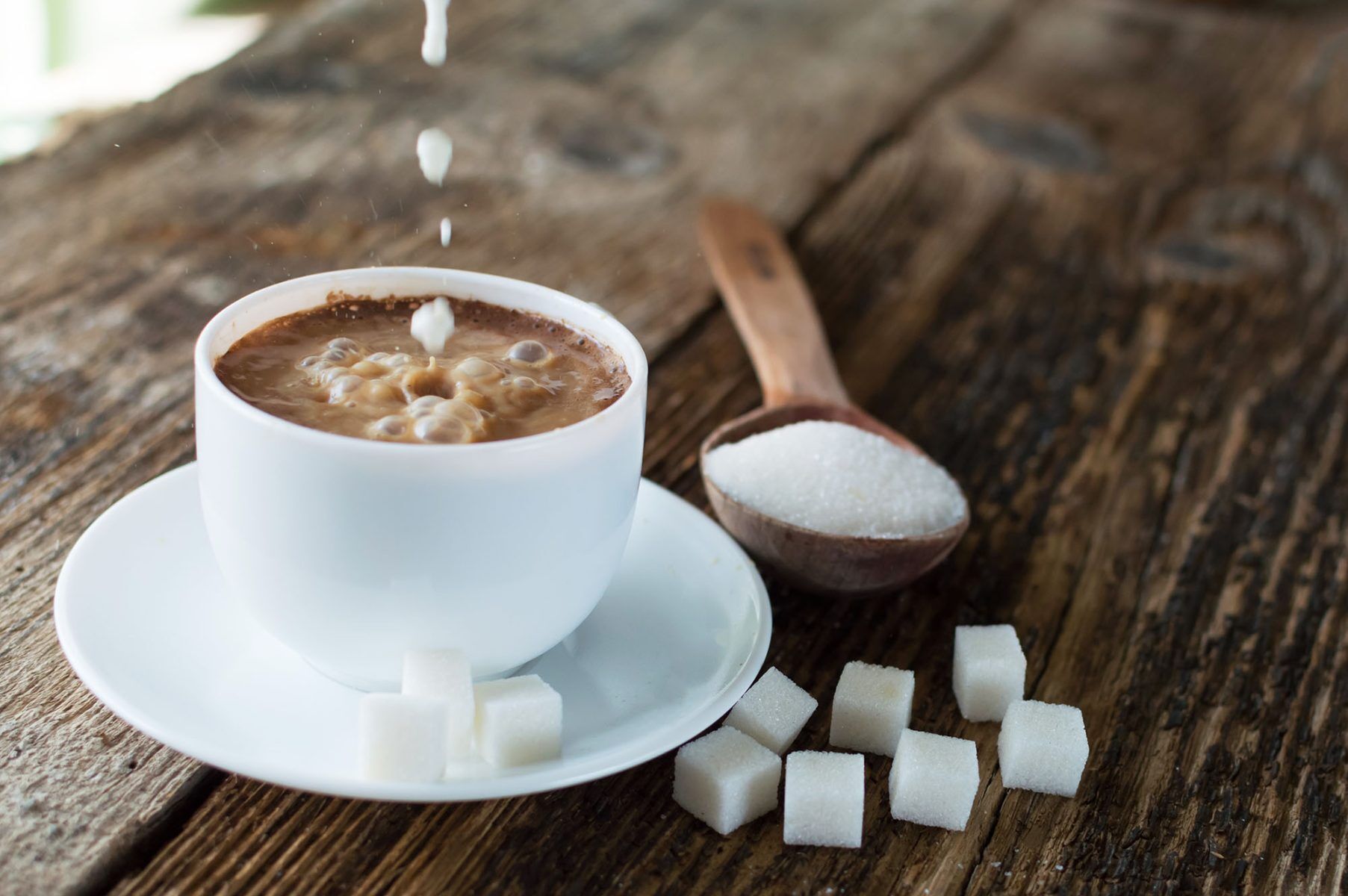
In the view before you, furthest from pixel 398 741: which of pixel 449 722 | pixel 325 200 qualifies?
pixel 325 200

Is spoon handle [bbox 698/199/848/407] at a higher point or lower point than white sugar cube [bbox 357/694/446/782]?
lower

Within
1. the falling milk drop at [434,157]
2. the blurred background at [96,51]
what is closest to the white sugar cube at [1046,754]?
the falling milk drop at [434,157]

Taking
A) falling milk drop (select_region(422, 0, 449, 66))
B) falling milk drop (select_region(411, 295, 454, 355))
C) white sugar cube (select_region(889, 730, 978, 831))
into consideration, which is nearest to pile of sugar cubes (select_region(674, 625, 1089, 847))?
white sugar cube (select_region(889, 730, 978, 831))

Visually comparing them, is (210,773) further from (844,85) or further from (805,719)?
(844,85)

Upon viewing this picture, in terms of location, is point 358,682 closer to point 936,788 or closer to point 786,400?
point 936,788

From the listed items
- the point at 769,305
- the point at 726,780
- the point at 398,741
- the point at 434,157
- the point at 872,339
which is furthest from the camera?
the point at 872,339

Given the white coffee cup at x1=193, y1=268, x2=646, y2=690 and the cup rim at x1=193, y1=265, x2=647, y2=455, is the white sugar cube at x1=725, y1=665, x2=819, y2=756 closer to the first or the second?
the white coffee cup at x1=193, y1=268, x2=646, y2=690
